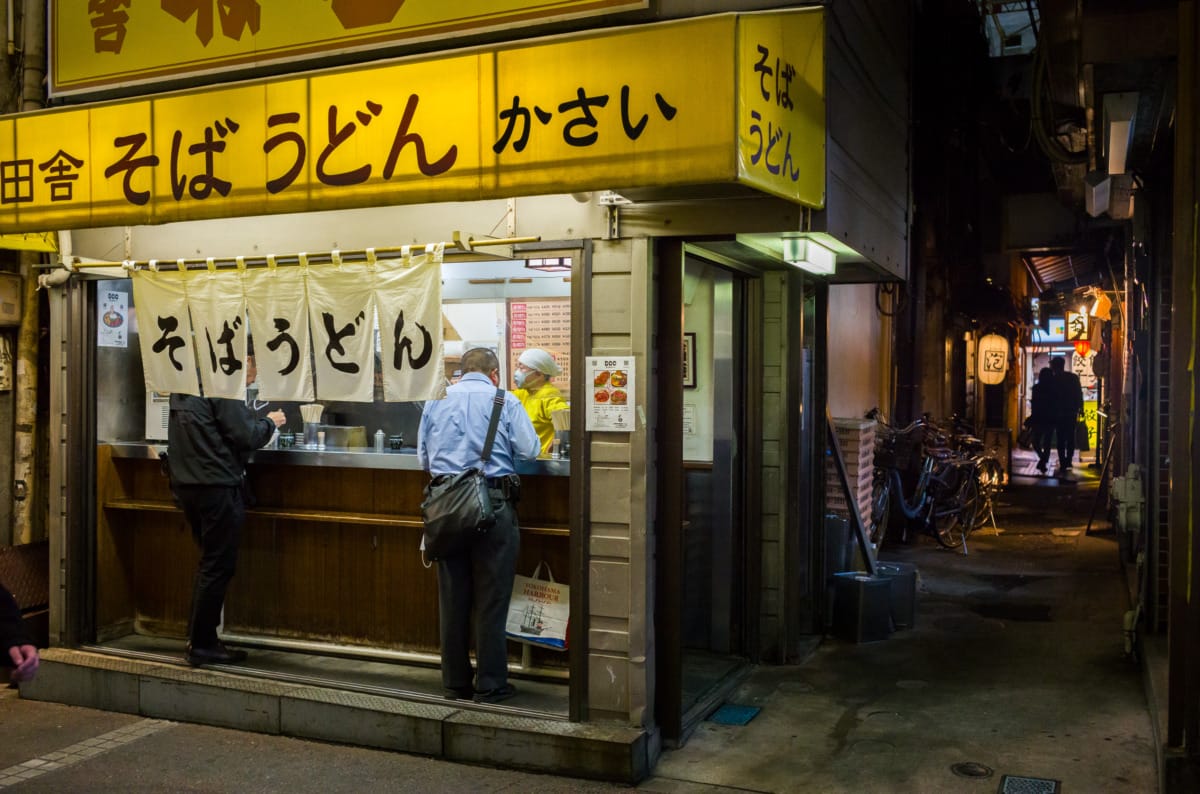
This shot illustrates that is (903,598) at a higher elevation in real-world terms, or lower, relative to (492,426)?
lower

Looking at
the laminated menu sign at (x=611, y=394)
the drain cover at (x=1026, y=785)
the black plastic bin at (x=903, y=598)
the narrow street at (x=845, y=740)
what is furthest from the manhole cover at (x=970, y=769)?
the black plastic bin at (x=903, y=598)

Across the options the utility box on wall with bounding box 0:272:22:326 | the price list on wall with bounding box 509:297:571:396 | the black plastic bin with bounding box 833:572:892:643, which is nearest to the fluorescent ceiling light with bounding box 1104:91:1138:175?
the black plastic bin with bounding box 833:572:892:643

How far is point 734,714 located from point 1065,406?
62.7 ft

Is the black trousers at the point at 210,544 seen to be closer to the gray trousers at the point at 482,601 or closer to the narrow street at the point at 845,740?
the narrow street at the point at 845,740

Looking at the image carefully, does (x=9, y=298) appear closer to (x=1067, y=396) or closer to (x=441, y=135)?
(x=441, y=135)

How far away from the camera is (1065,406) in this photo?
2391 cm

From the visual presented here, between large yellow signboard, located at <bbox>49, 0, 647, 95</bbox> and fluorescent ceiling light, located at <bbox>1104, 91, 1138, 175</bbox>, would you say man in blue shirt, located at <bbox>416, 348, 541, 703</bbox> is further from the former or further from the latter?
fluorescent ceiling light, located at <bbox>1104, 91, 1138, 175</bbox>

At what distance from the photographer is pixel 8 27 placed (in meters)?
8.86

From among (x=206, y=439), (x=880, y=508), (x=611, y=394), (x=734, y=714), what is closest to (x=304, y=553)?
(x=206, y=439)

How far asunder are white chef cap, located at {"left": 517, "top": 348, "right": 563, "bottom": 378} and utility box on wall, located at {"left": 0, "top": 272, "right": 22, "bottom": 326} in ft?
13.8

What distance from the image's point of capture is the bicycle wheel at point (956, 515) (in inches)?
569

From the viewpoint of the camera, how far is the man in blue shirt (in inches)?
278

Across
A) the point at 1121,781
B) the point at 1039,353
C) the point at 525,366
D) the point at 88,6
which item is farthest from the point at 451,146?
the point at 1039,353

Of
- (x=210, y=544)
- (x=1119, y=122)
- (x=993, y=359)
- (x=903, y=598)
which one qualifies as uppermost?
(x=1119, y=122)
